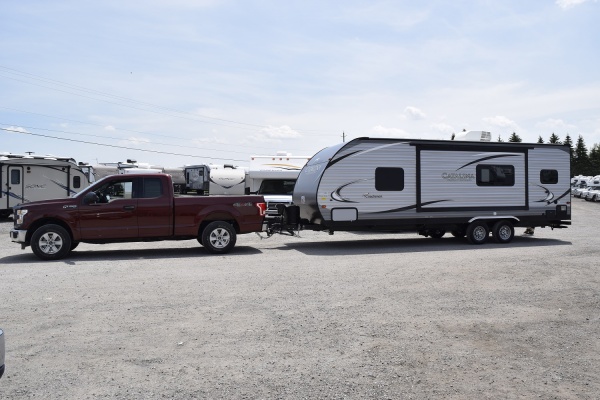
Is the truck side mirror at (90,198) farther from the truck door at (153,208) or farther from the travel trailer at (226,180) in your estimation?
the travel trailer at (226,180)

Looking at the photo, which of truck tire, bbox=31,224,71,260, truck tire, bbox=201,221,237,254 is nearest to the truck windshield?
truck tire, bbox=201,221,237,254

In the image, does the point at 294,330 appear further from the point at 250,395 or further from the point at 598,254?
the point at 598,254

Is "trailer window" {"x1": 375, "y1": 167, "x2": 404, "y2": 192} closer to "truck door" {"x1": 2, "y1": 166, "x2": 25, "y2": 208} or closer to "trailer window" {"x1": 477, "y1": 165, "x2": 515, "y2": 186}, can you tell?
"trailer window" {"x1": 477, "y1": 165, "x2": 515, "y2": 186}

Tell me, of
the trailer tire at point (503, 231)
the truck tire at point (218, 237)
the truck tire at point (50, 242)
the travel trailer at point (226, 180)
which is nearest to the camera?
the truck tire at point (50, 242)

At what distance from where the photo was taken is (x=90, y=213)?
39.8ft

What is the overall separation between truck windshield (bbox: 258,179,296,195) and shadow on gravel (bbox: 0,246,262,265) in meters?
6.80

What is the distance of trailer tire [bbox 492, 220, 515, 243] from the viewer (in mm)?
15445

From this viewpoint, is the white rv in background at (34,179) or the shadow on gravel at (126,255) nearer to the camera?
the shadow on gravel at (126,255)

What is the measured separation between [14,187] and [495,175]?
743 inches

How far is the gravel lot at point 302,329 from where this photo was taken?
457cm

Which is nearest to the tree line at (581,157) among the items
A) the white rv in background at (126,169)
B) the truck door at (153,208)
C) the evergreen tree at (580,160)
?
the evergreen tree at (580,160)

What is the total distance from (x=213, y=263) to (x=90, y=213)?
3209mm

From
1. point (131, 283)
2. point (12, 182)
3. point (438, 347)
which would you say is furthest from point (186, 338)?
point (12, 182)

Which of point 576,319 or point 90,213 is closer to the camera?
point 576,319
